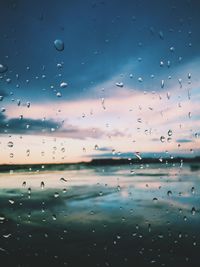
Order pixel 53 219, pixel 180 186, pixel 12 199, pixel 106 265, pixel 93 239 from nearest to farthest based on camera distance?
pixel 106 265, pixel 93 239, pixel 53 219, pixel 12 199, pixel 180 186

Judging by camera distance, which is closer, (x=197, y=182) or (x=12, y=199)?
(x=12, y=199)

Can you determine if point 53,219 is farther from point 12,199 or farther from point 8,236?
point 12,199

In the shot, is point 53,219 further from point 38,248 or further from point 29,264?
point 29,264

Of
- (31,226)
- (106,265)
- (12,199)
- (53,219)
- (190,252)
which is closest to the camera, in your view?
(106,265)

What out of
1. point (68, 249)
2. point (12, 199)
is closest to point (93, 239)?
point (68, 249)

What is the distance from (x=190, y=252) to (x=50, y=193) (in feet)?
15.7

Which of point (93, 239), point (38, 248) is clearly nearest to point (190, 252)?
point (93, 239)

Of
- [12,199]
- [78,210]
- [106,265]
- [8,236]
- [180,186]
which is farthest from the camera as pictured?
[180,186]

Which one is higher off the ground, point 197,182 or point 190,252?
point 197,182

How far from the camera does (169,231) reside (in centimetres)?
536

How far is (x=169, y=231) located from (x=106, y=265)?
1.62 meters

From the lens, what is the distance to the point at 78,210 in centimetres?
656

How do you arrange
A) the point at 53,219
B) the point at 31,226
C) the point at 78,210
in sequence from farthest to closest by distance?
the point at 78,210, the point at 53,219, the point at 31,226

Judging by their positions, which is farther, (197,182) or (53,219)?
(197,182)
